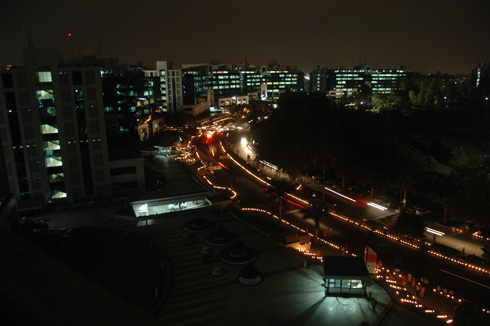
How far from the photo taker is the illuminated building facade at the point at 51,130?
1104 inches

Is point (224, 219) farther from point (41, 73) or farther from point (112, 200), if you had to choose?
point (41, 73)

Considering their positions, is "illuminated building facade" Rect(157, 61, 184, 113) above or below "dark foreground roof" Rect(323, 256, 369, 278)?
above

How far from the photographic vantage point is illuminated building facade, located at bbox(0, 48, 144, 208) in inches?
1104

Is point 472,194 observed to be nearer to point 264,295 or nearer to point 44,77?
point 264,295

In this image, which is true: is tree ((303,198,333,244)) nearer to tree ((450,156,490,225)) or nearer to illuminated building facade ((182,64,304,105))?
tree ((450,156,490,225))

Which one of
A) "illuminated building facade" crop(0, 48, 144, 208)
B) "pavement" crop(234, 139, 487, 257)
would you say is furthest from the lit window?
"pavement" crop(234, 139, 487, 257)

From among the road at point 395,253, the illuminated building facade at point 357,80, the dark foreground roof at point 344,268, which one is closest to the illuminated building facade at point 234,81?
the illuminated building facade at point 357,80

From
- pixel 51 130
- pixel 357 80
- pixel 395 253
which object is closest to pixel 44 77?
pixel 51 130

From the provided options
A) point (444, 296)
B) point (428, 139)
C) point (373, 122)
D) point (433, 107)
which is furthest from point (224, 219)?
point (433, 107)

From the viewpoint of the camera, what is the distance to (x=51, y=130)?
2897 cm

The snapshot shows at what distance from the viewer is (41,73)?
92.3 ft

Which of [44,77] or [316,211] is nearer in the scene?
[316,211]

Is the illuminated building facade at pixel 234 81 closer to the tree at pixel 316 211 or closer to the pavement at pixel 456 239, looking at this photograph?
the tree at pixel 316 211

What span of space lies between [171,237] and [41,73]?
1751 cm
